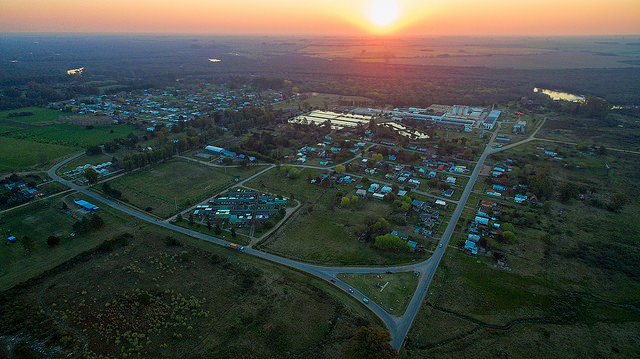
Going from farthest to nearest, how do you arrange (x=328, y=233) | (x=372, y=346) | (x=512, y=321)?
1. (x=328, y=233)
2. (x=512, y=321)
3. (x=372, y=346)

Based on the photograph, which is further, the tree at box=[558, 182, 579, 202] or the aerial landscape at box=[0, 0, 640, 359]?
the tree at box=[558, 182, 579, 202]

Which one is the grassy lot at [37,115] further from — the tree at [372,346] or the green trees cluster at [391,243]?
the tree at [372,346]

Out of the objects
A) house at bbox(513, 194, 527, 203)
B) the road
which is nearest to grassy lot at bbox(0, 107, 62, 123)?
the road

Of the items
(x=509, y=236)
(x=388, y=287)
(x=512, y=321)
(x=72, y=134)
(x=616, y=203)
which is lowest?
(x=512, y=321)

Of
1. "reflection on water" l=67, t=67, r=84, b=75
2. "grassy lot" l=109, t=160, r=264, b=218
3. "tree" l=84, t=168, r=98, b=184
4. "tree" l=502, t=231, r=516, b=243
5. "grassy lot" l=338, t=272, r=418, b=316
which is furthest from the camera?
"reflection on water" l=67, t=67, r=84, b=75

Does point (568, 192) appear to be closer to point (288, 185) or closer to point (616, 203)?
point (616, 203)

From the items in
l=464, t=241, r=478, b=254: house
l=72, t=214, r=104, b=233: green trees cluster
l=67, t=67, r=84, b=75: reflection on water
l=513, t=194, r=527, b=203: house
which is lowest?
l=464, t=241, r=478, b=254: house

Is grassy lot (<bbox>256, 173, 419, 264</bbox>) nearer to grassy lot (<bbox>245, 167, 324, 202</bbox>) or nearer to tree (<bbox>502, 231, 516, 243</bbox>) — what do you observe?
grassy lot (<bbox>245, 167, 324, 202</bbox>)

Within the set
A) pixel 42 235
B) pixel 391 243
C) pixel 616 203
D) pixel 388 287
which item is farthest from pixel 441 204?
pixel 42 235
